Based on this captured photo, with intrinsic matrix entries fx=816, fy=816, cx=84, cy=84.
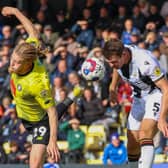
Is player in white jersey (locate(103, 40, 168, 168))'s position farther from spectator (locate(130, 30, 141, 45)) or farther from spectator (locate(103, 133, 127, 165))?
spectator (locate(130, 30, 141, 45))

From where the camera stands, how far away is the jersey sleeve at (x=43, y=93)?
8.41 meters

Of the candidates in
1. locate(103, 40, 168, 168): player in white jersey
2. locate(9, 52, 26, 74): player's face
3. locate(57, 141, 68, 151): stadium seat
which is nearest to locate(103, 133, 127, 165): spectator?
locate(57, 141, 68, 151): stadium seat

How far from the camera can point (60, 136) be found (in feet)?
47.9

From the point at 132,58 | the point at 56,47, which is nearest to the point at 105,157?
the point at 56,47

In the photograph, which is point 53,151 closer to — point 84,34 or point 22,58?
point 22,58

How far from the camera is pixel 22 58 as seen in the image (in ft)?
27.4

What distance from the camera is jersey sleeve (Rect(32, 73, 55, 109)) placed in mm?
8406

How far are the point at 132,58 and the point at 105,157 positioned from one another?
16.1 ft

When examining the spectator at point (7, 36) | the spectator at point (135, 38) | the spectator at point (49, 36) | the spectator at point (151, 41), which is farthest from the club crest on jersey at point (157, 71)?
the spectator at point (7, 36)

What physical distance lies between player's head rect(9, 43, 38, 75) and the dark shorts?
2.18 ft

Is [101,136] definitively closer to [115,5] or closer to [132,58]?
[115,5]

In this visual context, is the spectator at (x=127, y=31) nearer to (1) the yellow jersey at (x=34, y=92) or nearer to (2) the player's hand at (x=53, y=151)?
(1) the yellow jersey at (x=34, y=92)

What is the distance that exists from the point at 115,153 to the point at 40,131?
4.97 metres

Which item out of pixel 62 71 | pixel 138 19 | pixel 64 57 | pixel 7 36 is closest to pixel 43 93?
pixel 62 71
